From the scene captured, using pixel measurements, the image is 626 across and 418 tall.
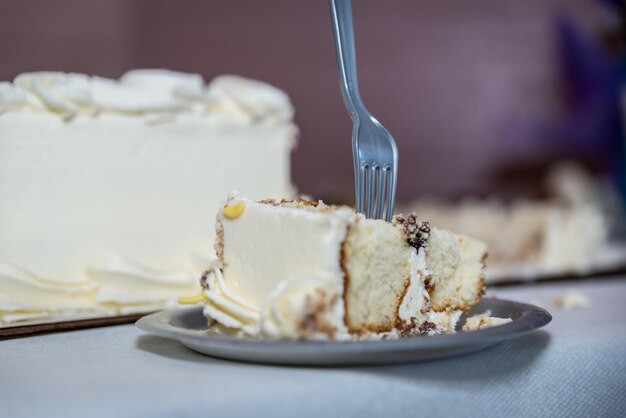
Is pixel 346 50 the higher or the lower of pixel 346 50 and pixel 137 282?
the higher

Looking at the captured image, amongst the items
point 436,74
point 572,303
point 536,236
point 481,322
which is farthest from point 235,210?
point 436,74

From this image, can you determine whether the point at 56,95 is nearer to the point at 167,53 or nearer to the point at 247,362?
the point at 247,362

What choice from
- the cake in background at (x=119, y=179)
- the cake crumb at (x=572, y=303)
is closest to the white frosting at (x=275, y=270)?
the cake in background at (x=119, y=179)

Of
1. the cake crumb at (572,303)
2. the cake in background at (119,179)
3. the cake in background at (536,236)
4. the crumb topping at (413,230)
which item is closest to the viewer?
the crumb topping at (413,230)

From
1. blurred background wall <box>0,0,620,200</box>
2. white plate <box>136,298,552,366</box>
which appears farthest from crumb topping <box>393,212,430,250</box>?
blurred background wall <box>0,0,620,200</box>

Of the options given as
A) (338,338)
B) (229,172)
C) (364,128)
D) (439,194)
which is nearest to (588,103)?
(439,194)

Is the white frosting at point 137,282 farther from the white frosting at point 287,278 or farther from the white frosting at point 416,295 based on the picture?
the white frosting at point 416,295

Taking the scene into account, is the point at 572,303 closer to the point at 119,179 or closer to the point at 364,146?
the point at 364,146
